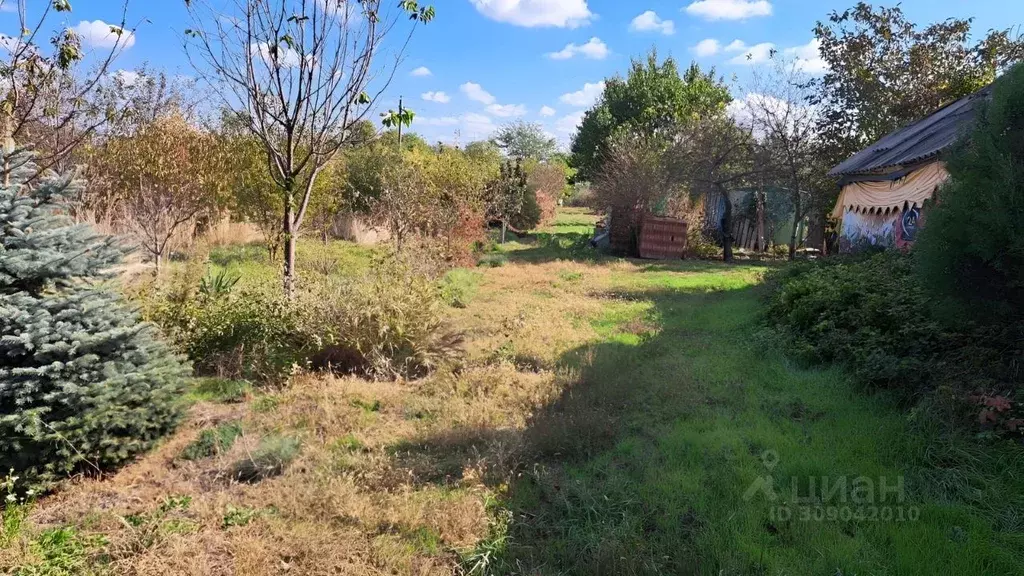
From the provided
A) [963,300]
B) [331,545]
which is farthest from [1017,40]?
[331,545]

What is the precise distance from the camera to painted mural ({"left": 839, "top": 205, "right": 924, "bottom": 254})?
913 cm

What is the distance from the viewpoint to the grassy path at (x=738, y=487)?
2.67 metres

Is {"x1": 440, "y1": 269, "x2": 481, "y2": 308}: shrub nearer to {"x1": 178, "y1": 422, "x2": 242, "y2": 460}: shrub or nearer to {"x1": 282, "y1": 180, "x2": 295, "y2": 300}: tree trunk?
{"x1": 282, "y1": 180, "x2": 295, "y2": 300}: tree trunk

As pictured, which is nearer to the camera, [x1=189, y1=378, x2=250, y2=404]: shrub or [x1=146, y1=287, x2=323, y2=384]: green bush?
[x1=189, y1=378, x2=250, y2=404]: shrub

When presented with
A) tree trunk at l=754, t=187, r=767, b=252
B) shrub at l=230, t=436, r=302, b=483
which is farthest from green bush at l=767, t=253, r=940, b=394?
tree trunk at l=754, t=187, r=767, b=252

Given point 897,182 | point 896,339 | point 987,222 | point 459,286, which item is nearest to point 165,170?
point 459,286

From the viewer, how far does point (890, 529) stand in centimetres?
283

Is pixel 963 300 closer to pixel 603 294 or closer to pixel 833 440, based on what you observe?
pixel 833 440

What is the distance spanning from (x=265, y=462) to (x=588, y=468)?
220 centimetres

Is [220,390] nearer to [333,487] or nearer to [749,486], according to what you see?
[333,487]

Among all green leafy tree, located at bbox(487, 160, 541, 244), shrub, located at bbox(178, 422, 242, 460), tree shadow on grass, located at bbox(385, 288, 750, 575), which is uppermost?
green leafy tree, located at bbox(487, 160, 541, 244)

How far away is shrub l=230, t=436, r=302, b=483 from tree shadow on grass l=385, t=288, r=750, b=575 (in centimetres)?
75

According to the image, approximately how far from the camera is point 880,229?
10672 millimetres

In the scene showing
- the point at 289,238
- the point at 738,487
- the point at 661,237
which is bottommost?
the point at 738,487
